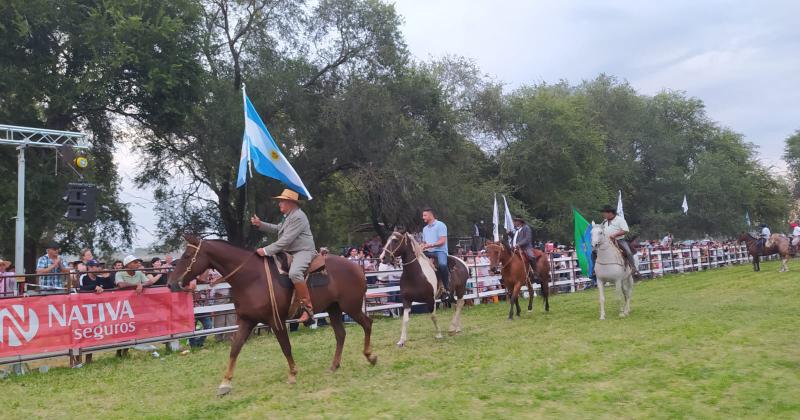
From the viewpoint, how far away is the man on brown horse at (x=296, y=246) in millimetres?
8422

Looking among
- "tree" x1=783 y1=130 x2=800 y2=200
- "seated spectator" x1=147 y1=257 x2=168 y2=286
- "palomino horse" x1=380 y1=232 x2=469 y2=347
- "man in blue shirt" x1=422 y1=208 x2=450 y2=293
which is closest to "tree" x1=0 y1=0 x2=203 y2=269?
"seated spectator" x1=147 y1=257 x2=168 y2=286

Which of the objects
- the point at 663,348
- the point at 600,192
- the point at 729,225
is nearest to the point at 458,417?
the point at 663,348

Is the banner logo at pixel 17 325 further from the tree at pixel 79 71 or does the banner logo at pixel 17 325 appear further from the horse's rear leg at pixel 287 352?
the tree at pixel 79 71

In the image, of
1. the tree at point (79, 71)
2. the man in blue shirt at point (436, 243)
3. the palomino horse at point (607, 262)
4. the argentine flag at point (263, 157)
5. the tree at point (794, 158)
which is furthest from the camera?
the tree at point (794, 158)

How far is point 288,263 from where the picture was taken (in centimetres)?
861

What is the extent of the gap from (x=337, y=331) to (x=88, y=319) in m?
4.83

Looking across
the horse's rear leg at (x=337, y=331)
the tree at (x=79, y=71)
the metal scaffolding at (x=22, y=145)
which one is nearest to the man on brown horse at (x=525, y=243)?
the horse's rear leg at (x=337, y=331)

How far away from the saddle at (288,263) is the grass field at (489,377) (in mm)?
1452

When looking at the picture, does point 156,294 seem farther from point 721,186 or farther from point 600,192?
point 721,186

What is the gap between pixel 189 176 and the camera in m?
30.4

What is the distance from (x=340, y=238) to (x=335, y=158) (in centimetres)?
1324

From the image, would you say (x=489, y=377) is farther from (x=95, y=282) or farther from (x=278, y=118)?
(x=278, y=118)

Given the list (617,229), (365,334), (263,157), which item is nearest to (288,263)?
(365,334)

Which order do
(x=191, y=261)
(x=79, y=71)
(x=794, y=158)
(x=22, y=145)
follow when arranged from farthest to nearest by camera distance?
(x=794, y=158) → (x=79, y=71) → (x=22, y=145) → (x=191, y=261)
